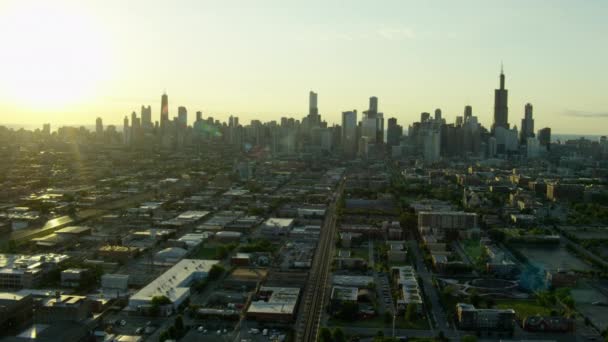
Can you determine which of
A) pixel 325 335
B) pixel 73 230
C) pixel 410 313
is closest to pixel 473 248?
pixel 410 313

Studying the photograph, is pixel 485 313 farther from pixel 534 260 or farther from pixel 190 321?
pixel 534 260

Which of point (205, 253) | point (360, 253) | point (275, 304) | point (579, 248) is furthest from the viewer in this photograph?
point (579, 248)

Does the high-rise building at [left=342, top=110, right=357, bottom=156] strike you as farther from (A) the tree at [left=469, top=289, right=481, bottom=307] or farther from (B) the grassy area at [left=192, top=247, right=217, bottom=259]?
(A) the tree at [left=469, top=289, right=481, bottom=307]

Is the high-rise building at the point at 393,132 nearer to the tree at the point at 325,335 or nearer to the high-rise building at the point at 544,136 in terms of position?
the high-rise building at the point at 544,136

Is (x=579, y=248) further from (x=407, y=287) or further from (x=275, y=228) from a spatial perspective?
(x=275, y=228)

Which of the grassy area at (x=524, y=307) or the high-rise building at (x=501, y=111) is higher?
the high-rise building at (x=501, y=111)

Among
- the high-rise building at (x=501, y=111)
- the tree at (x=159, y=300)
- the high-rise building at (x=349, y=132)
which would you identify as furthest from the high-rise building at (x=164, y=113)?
the tree at (x=159, y=300)
